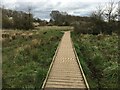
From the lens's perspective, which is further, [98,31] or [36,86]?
[98,31]

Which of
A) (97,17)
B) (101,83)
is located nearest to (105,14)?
(97,17)

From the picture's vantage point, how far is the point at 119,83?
34.2 feet

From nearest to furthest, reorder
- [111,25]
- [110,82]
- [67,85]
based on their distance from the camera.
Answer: [67,85] < [110,82] < [111,25]

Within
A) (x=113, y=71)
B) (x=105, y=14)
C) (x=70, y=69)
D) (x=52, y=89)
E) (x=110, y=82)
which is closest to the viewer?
(x=52, y=89)

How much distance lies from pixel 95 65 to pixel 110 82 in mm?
4048

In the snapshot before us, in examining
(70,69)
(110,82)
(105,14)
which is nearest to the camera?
(110,82)

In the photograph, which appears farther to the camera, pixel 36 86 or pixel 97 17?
pixel 97 17

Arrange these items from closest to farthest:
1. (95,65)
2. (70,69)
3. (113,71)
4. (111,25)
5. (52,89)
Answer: (52,89), (113,71), (70,69), (95,65), (111,25)

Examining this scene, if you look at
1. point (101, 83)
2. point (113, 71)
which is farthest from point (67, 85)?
point (113, 71)

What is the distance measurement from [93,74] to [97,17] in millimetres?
38821

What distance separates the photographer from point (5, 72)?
494 inches

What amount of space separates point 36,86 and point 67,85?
114cm

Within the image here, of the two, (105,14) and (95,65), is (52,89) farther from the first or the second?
(105,14)

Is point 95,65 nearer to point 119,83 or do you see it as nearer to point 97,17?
point 119,83
